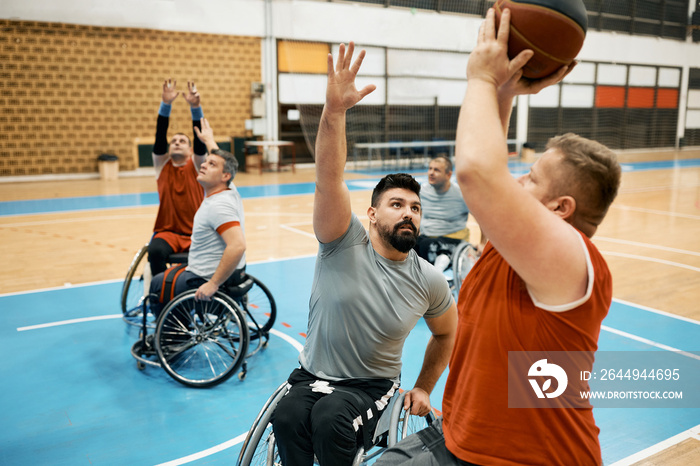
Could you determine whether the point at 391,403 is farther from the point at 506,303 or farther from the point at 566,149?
the point at 566,149

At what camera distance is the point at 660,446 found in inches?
121

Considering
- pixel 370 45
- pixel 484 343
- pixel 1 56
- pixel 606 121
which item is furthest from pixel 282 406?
pixel 606 121

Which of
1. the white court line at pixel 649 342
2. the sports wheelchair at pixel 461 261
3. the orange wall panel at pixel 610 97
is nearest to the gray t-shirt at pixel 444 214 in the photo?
the sports wheelchair at pixel 461 261

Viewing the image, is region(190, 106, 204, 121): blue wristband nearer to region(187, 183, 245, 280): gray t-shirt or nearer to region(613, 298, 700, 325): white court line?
region(187, 183, 245, 280): gray t-shirt

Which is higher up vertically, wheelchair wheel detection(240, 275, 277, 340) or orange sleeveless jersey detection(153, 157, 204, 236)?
orange sleeveless jersey detection(153, 157, 204, 236)

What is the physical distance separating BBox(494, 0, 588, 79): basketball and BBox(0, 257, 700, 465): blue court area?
2.31 metres

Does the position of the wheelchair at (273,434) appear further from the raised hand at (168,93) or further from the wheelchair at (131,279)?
the raised hand at (168,93)

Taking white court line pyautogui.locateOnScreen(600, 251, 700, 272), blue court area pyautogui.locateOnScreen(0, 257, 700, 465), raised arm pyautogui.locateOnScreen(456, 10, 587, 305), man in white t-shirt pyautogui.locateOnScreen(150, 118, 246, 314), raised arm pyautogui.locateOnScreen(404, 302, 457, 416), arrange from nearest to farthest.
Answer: raised arm pyautogui.locateOnScreen(456, 10, 587, 305) < raised arm pyautogui.locateOnScreen(404, 302, 457, 416) < blue court area pyautogui.locateOnScreen(0, 257, 700, 465) < man in white t-shirt pyautogui.locateOnScreen(150, 118, 246, 314) < white court line pyautogui.locateOnScreen(600, 251, 700, 272)

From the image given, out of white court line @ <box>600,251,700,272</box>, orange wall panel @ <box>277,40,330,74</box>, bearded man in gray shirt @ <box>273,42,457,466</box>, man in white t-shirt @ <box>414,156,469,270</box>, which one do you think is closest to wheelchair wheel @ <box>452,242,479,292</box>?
man in white t-shirt @ <box>414,156,469,270</box>

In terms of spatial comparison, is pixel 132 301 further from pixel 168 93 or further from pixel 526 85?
pixel 526 85

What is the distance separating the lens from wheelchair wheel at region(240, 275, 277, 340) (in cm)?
430

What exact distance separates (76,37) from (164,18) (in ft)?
6.92

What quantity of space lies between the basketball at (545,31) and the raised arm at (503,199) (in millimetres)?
82

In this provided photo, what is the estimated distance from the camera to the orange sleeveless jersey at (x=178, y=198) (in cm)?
499
